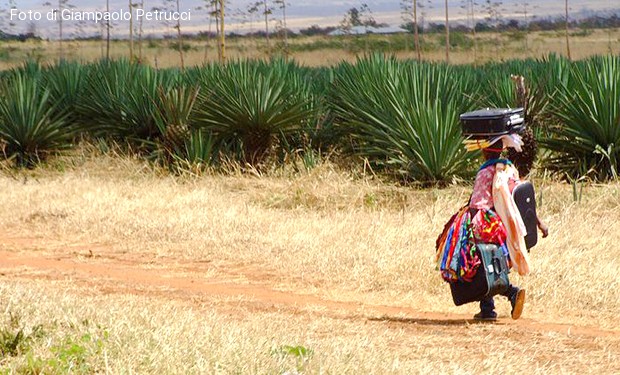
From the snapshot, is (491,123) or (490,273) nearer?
(490,273)

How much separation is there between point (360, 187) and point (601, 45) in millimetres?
51114

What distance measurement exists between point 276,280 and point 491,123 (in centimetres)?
264

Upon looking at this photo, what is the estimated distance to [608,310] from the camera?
342 inches

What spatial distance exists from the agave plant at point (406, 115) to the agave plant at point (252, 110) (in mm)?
606

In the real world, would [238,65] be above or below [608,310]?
above

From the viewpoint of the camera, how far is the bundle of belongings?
25.7ft

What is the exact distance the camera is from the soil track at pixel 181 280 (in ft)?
27.5

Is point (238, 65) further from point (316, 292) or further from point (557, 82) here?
point (316, 292)

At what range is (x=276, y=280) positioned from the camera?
9883mm

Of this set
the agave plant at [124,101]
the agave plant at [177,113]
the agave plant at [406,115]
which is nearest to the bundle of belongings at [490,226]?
the agave plant at [406,115]

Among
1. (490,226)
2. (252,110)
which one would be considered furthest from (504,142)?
(252,110)

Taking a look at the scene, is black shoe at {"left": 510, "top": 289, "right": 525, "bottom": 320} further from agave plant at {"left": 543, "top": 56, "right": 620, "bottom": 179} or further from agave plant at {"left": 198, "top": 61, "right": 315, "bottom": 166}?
agave plant at {"left": 198, "top": 61, "right": 315, "bottom": 166}

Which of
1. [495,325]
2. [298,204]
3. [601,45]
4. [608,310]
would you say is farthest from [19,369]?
[601,45]

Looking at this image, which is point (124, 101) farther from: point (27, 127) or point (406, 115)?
point (406, 115)
